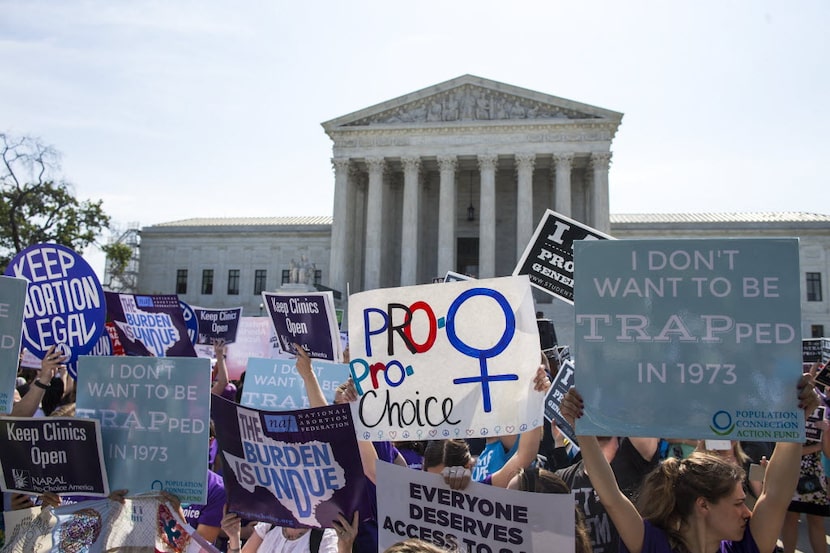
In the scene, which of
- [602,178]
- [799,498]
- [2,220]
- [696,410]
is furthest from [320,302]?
[602,178]

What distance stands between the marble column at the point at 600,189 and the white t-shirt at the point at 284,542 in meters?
39.6

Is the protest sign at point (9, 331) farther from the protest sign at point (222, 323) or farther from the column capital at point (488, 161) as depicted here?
the column capital at point (488, 161)

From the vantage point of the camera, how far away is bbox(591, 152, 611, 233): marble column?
42.2 metres

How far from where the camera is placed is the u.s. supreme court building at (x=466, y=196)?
4341cm

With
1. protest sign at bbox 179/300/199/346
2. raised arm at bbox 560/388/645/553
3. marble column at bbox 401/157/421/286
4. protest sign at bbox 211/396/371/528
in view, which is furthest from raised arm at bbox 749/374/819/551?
marble column at bbox 401/157/421/286

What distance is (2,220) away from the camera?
3428 cm

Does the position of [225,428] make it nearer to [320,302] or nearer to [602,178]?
[320,302]

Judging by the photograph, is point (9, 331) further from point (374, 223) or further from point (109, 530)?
point (374, 223)

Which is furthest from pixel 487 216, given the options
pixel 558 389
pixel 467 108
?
pixel 558 389

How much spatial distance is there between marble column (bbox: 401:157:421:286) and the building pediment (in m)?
2.97

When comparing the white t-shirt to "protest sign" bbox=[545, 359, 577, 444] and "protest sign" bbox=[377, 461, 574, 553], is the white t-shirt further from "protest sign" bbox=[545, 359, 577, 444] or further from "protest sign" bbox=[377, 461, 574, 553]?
"protest sign" bbox=[545, 359, 577, 444]

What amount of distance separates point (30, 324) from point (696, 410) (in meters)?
6.00

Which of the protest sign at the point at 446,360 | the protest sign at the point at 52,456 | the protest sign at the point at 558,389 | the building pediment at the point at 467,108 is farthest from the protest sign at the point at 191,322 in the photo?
the building pediment at the point at 467,108

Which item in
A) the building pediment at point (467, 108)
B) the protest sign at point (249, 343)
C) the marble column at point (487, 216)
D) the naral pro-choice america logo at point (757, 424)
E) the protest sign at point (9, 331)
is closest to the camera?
the naral pro-choice america logo at point (757, 424)
